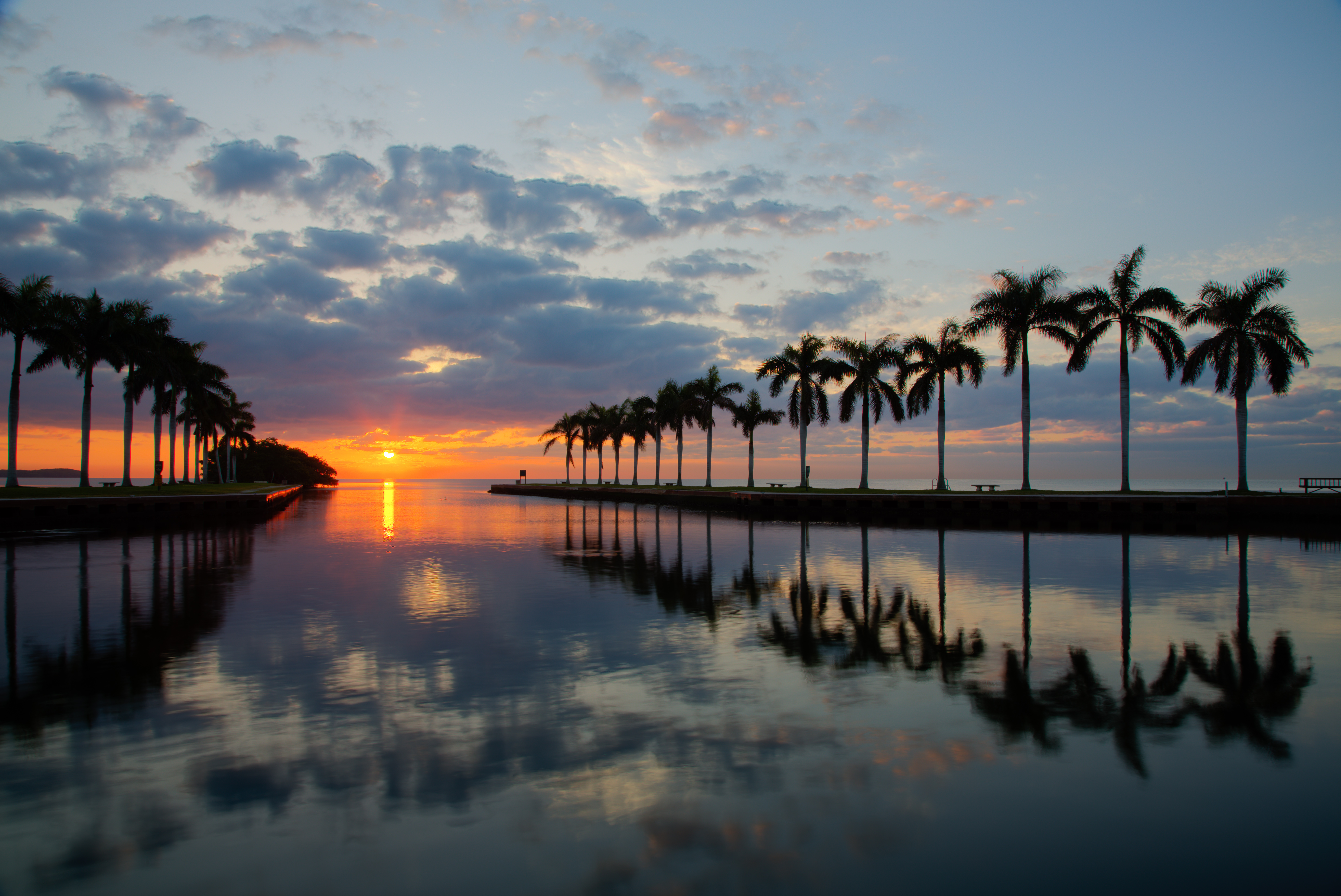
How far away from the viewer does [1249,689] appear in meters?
8.46

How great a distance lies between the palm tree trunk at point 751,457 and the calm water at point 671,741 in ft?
174

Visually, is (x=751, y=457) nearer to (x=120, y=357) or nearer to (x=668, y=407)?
(x=668, y=407)

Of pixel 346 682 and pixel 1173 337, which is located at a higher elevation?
pixel 1173 337

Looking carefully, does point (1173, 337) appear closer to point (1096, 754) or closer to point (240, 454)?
point (1096, 754)

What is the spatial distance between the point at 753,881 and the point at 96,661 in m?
9.46

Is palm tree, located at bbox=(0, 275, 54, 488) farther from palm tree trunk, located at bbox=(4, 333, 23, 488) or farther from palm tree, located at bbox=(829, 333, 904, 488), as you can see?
palm tree, located at bbox=(829, 333, 904, 488)

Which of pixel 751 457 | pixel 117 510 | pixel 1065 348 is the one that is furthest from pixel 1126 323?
pixel 117 510

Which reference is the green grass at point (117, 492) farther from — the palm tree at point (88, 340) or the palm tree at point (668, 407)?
the palm tree at point (668, 407)

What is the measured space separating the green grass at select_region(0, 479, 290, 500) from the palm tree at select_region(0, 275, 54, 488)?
1697 mm

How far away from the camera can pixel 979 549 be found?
78.7 ft

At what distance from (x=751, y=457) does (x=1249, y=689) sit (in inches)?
2377

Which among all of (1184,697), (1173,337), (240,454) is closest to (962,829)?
(1184,697)

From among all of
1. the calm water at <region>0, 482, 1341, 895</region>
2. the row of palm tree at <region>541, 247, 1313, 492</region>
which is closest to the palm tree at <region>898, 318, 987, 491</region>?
the row of palm tree at <region>541, 247, 1313, 492</region>

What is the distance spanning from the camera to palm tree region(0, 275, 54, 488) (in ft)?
140
